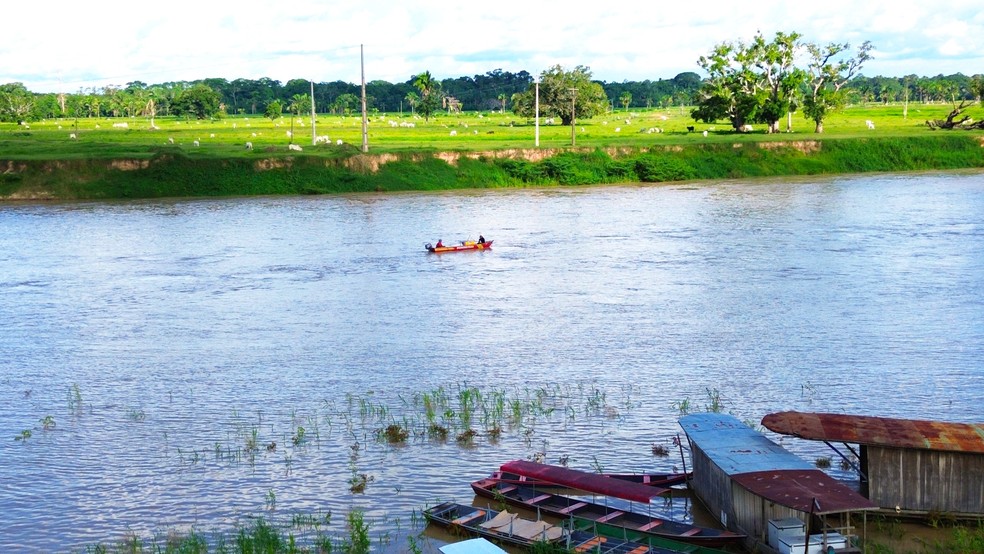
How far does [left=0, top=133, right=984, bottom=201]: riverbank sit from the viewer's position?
52594mm

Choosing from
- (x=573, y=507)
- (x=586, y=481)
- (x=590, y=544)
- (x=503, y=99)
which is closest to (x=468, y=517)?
(x=573, y=507)

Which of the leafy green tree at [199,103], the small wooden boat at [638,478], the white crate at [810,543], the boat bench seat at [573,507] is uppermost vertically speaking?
the leafy green tree at [199,103]

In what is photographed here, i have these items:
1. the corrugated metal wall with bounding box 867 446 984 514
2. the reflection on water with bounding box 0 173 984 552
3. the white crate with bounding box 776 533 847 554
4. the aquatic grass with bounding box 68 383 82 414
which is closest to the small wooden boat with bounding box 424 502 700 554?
the reflection on water with bounding box 0 173 984 552

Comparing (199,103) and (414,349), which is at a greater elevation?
(199,103)

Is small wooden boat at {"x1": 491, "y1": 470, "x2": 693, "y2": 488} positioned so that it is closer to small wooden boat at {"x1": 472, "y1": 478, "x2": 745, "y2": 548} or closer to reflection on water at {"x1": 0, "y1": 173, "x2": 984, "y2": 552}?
small wooden boat at {"x1": 472, "y1": 478, "x2": 745, "y2": 548}

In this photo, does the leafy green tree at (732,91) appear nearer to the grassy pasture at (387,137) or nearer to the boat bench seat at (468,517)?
the grassy pasture at (387,137)

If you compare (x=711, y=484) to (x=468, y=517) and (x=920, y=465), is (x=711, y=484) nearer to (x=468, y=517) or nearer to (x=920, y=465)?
(x=920, y=465)

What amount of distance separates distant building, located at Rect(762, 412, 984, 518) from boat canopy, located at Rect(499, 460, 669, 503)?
1.95 meters

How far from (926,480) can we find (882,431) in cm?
76

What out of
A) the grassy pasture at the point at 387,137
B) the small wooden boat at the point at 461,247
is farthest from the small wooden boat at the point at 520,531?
the grassy pasture at the point at 387,137

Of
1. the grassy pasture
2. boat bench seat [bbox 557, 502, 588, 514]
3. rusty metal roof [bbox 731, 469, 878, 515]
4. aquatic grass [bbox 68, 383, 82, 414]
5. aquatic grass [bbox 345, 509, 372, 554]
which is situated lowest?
aquatic grass [bbox 345, 509, 372, 554]

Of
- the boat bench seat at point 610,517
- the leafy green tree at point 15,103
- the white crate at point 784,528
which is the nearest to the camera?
the white crate at point 784,528

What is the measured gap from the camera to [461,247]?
116 feet

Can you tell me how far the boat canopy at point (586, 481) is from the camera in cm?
1269
